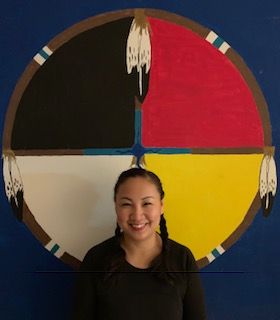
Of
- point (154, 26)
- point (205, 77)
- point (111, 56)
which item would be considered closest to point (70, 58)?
point (111, 56)

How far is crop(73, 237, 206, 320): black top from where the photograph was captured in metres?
1.00

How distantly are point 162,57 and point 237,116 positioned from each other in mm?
244

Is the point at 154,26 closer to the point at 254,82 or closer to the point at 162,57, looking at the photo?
→ the point at 162,57

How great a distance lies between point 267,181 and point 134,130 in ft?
1.21

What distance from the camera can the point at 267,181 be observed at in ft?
3.83

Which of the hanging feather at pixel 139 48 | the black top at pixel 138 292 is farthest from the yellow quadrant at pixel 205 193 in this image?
the hanging feather at pixel 139 48

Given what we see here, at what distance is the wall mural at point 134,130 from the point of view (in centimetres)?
114

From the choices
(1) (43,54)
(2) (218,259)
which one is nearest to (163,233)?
(2) (218,259)

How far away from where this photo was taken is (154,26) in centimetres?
114

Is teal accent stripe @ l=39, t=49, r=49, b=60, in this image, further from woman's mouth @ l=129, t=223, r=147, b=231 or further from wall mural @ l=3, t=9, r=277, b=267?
woman's mouth @ l=129, t=223, r=147, b=231

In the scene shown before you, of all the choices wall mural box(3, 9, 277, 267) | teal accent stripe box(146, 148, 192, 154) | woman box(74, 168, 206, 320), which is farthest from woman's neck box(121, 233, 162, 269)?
teal accent stripe box(146, 148, 192, 154)

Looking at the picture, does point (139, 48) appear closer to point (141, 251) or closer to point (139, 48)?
point (139, 48)

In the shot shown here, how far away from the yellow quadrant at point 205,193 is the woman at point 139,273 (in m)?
0.12

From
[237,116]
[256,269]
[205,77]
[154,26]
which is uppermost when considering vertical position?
[154,26]
